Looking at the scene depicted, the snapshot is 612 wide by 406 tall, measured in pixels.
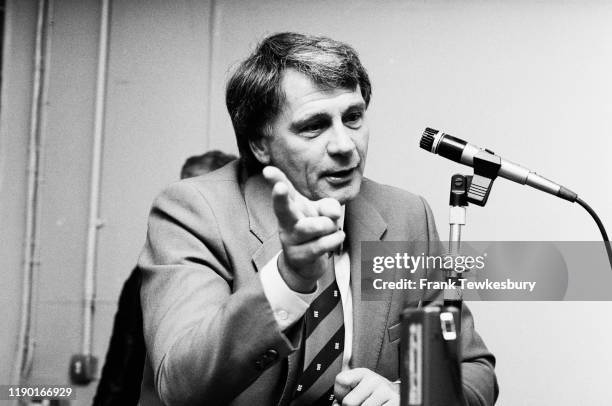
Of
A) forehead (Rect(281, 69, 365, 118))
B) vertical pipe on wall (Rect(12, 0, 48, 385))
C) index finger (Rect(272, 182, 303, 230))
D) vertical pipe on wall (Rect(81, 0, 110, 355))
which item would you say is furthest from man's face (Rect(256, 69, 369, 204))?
vertical pipe on wall (Rect(12, 0, 48, 385))

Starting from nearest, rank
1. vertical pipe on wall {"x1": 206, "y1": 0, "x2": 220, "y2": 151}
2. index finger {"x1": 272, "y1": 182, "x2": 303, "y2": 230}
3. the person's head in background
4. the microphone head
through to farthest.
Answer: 1. index finger {"x1": 272, "y1": 182, "x2": 303, "y2": 230}
2. the microphone head
3. the person's head in background
4. vertical pipe on wall {"x1": 206, "y1": 0, "x2": 220, "y2": 151}

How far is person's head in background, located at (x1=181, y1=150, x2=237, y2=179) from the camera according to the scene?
117 inches

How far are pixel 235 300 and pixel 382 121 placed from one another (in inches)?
74.5

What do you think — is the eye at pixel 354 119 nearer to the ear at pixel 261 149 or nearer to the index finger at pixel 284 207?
the ear at pixel 261 149

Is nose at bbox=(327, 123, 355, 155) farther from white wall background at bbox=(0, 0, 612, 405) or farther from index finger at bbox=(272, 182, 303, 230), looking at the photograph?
white wall background at bbox=(0, 0, 612, 405)

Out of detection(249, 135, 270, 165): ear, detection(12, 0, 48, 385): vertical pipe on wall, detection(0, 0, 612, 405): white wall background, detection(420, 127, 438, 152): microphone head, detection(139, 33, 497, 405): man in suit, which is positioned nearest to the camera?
detection(139, 33, 497, 405): man in suit

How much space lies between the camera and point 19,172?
3402 millimetres

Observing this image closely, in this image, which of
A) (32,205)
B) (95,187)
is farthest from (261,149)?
(32,205)

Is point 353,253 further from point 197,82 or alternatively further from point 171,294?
point 197,82

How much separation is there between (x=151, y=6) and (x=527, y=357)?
208 centimetres

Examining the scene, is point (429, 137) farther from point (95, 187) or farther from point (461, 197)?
point (95, 187)

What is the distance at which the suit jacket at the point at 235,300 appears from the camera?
1.23 m

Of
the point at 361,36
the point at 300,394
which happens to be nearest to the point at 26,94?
the point at 361,36

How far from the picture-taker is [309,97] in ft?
5.36
